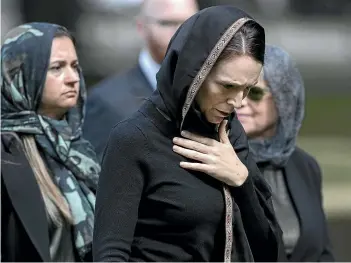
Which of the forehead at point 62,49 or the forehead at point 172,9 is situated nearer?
the forehead at point 62,49

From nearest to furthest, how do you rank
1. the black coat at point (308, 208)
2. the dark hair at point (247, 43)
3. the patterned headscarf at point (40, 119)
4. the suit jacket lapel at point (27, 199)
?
the dark hair at point (247, 43), the suit jacket lapel at point (27, 199), the patterned headscarf at point (40, 119), the black coat at point (308, 208)

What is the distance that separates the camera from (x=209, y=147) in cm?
304

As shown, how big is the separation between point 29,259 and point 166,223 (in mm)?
1081

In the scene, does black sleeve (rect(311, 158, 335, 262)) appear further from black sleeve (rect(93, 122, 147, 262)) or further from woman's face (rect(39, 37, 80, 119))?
black sleeve (rect(93, 122, 147, 262))

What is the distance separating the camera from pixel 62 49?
13.7 ft

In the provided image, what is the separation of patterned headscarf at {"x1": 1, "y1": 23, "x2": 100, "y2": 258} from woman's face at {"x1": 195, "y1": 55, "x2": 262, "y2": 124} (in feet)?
3.95

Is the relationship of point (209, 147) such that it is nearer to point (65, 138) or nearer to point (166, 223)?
point (166, 223)

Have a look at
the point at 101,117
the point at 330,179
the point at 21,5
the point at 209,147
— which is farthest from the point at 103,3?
the point at 209,147

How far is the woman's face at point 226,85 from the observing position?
2.88 metres

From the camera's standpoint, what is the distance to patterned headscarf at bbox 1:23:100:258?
4082 millimetres

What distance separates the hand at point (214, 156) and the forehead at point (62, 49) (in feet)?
4.07

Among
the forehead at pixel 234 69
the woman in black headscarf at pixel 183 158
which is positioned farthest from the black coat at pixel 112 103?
the forehead at pixel 234 69

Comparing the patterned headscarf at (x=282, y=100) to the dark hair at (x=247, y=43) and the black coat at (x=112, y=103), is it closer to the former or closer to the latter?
the black coat at (x=112, y=103)

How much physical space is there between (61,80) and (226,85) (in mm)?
1355
